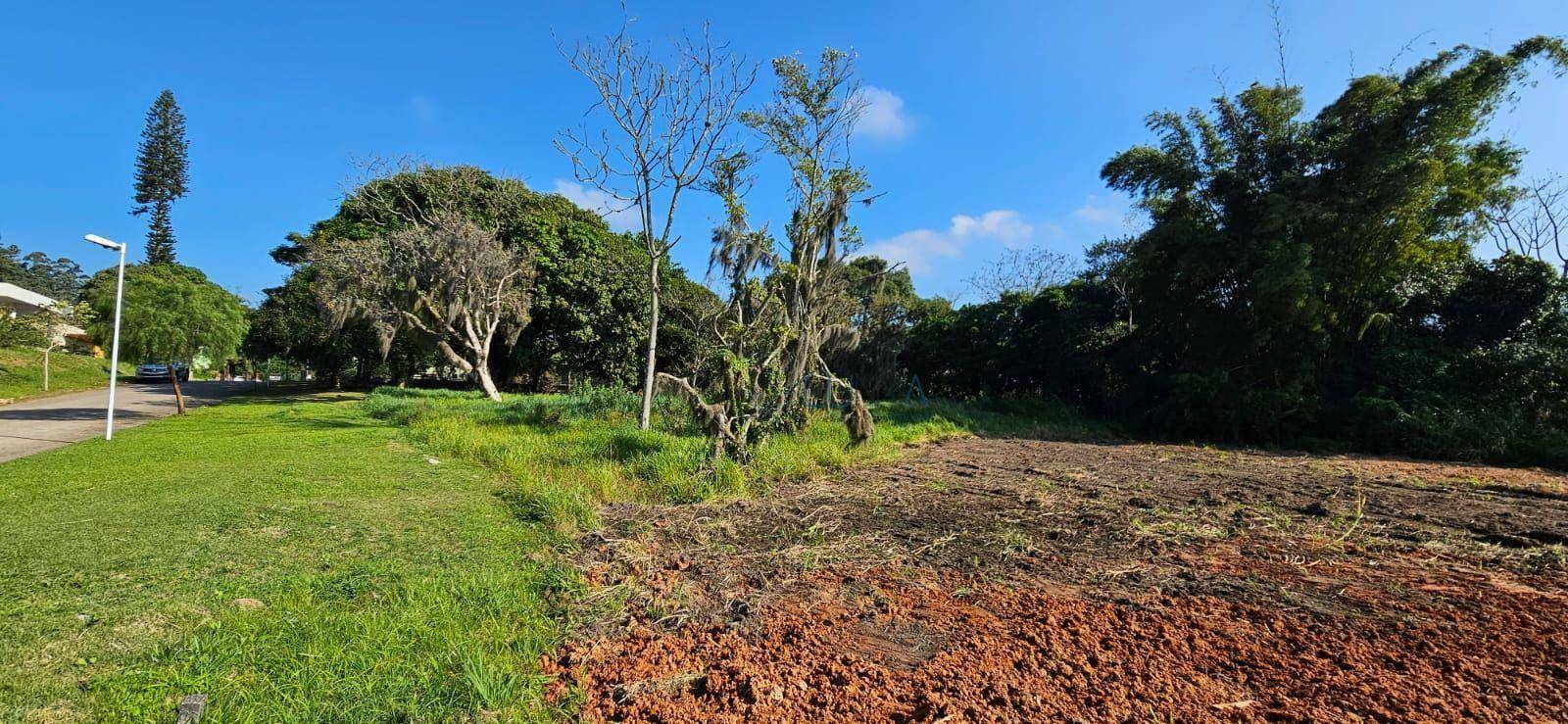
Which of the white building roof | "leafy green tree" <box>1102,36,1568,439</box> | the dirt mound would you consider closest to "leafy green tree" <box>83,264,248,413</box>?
the dirt mound

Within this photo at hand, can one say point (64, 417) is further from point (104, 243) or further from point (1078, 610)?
point (1078, 610)

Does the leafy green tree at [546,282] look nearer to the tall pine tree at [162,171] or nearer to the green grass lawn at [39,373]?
the green grass lawn at [39,373]

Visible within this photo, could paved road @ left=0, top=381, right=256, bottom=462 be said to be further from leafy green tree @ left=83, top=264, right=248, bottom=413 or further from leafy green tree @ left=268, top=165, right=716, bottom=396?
leafy green tree @ left=268, top=165, right=716, bottom=396

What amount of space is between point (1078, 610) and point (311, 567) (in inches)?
151

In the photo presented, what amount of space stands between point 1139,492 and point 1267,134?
398 inches

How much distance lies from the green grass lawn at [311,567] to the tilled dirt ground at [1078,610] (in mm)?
369

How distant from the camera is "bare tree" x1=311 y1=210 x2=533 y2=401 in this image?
15023mm

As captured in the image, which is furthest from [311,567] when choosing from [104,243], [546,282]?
[546,282]

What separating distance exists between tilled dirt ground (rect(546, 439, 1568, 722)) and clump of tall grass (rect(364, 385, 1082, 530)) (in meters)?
0.49

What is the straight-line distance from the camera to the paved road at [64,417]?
27.0 feet

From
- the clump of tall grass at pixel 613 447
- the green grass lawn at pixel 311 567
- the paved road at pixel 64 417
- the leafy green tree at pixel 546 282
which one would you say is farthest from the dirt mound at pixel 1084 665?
the leafy green tree at pixel 546 282

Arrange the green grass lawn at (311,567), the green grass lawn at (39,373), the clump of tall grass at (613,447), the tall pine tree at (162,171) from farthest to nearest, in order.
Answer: the tall pine tree at (162,171) < the green grass lawn at (39,373) < the clump of tall grass at (613,447) < the green grass lawn at (311,567)

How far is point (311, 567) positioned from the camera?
3.28 metres

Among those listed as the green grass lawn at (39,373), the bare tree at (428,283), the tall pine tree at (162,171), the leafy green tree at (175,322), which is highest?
the tall pine tree at (162,171)
